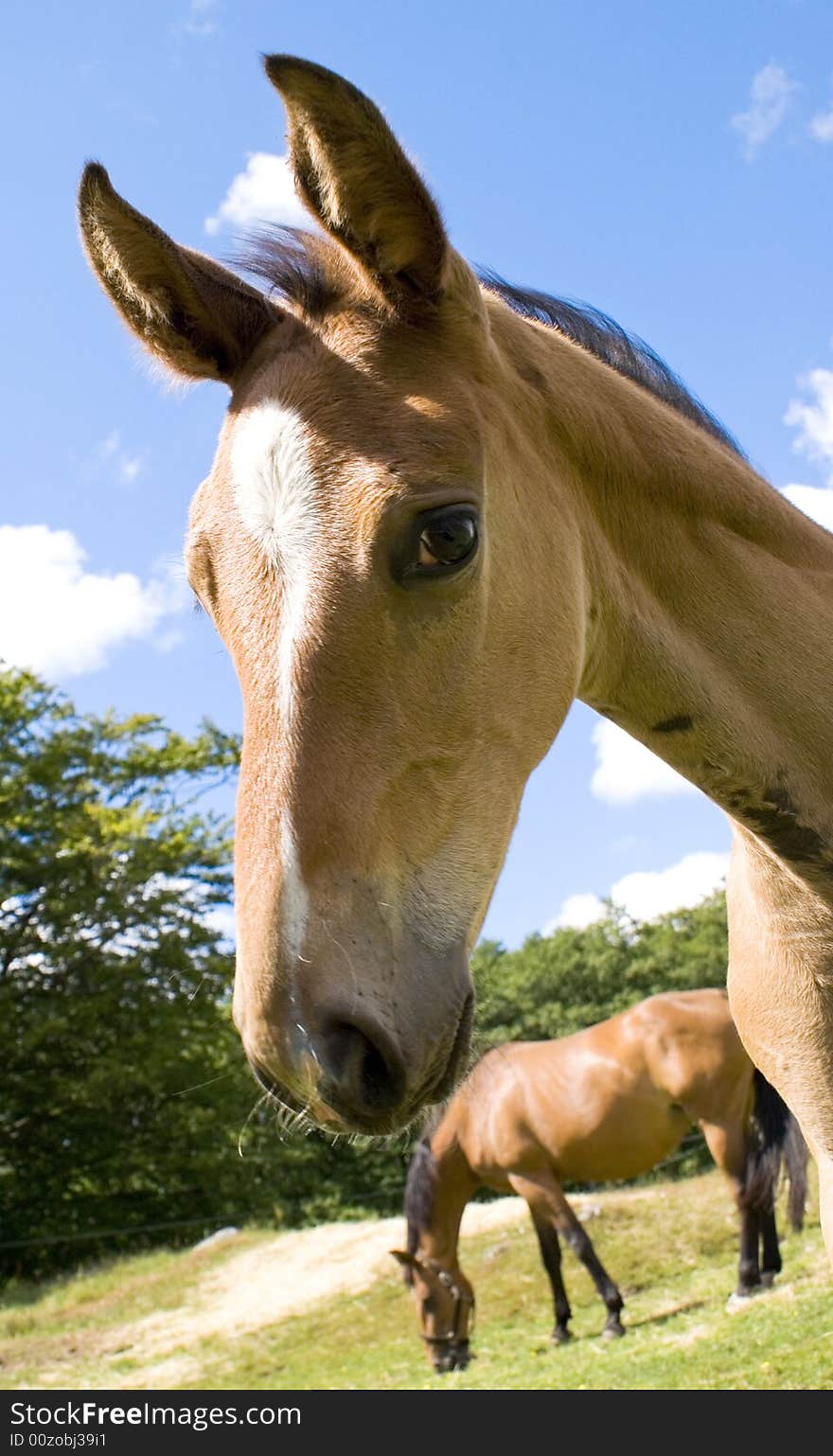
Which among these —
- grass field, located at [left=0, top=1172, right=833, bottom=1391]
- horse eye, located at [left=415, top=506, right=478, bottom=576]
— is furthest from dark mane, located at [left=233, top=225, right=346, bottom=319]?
grass field, located at [left=0, top=1172, right=833, bottom=1391]

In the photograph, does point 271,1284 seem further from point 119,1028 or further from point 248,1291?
point 119,1028

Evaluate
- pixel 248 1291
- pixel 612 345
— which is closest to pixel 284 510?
pixel 612 345

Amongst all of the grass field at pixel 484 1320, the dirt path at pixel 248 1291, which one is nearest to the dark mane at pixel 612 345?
the grass field at pixel 484 1320

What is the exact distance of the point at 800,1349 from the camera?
6535mm

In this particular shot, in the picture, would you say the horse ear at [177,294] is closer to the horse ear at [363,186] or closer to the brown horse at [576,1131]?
the horse ear at [363,186]

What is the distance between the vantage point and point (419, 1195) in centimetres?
1204

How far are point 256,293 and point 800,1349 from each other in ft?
22.1

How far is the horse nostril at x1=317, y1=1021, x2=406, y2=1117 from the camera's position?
1531mm

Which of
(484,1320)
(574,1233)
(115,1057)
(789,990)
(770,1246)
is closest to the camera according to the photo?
(789,990)

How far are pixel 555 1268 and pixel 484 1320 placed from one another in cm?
222

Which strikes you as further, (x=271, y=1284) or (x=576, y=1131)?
(x=271, y=1284)

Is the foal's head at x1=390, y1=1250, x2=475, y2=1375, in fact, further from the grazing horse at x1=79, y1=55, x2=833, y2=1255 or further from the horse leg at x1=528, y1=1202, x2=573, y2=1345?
the grazing horse at x1=79, y1=55, x2=833, y2=1255

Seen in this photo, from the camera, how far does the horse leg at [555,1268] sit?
428 inches
